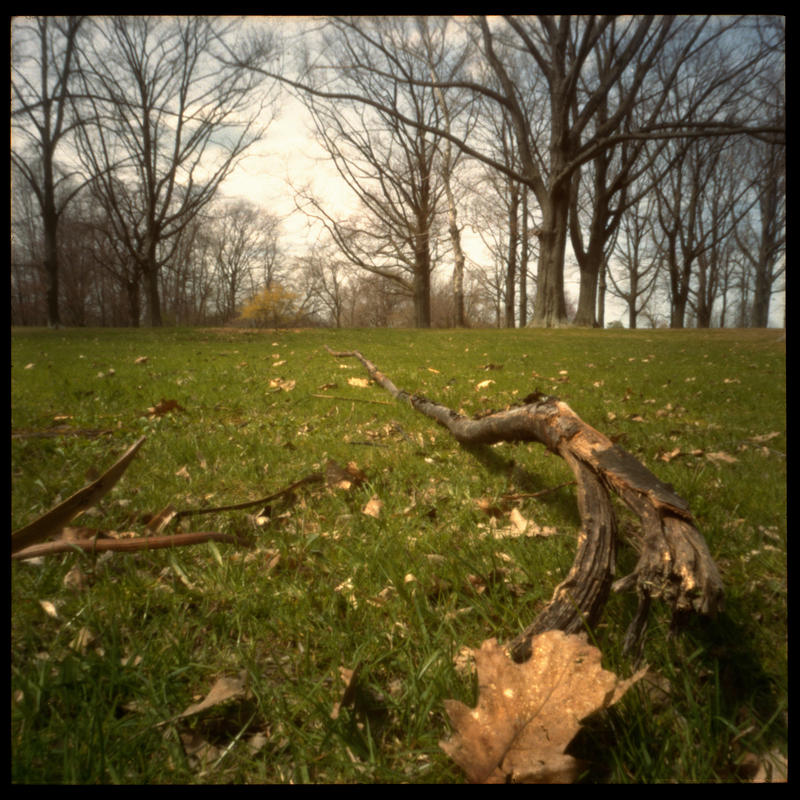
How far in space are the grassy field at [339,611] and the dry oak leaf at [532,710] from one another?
0.12m

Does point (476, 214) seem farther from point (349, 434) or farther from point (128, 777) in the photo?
point (128, 777)

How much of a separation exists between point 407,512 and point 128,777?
4.65ft

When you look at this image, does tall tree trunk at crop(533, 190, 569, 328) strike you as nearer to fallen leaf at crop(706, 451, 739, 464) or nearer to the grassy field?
the grassy field

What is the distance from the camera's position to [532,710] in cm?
86

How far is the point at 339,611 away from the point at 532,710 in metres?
0.74

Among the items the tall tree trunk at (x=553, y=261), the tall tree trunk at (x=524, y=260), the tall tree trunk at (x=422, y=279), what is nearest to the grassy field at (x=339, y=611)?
the tall tree trunk at (x=553, y=261)

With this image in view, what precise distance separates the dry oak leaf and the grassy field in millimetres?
119

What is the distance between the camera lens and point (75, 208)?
14.8 m

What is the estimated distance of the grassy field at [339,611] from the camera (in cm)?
95

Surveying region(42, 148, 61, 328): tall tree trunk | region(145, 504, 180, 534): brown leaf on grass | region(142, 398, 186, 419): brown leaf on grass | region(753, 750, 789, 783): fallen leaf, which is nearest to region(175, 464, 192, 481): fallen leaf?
region(145, 504, 180, 534): brown leaf on grass

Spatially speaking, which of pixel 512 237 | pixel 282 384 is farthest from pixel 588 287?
pixel 282 384

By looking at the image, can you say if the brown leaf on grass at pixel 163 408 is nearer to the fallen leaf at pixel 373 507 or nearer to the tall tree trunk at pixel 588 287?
the fallen leaf at pixel 373 507

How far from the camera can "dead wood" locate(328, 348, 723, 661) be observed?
1.03m
